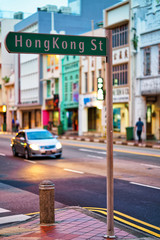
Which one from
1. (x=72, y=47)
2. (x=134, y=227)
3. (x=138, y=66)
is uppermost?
(x=138, y=66)

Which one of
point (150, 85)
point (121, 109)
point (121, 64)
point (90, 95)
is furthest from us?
point (90, 95)

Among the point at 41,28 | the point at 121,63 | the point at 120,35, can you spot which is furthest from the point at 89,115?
the point at 41,28

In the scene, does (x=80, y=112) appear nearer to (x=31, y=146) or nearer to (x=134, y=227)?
(x=31, y=146)

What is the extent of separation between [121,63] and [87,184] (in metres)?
27.0

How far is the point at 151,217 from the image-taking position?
29.8ft

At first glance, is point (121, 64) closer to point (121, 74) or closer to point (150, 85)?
point (121, 74)

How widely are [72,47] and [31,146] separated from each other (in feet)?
49.2

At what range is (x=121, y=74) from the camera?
3947 cm

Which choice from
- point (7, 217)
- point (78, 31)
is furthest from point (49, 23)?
point (7, 217)

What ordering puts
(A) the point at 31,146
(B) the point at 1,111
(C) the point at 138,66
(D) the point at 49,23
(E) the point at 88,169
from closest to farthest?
(E) the point at 88,169 → (A) the point at 31,146 → (C) the point at 138,66 → (D) the point at 49,23 → (B) the point at 1,111

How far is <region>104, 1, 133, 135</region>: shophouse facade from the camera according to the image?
126ft

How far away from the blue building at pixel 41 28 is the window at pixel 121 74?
18.6m

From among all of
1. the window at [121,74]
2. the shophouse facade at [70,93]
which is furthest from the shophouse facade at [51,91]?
the window at [121,74]

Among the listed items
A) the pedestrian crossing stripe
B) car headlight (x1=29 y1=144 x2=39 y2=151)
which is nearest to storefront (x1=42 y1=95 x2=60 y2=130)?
car headlight (x1=29 y1=144 x2=39 y2=151)
